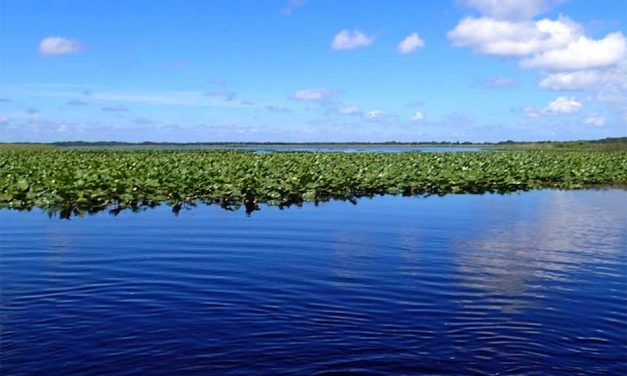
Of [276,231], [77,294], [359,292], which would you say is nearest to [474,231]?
[276,231]

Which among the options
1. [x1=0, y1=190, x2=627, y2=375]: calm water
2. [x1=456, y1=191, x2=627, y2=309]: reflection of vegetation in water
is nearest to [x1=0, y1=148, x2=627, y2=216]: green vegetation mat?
[x1=0, y1=190, x2=627, y2=375]: calm water

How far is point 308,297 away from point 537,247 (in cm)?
778

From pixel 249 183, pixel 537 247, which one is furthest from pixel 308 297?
pixel 249 183

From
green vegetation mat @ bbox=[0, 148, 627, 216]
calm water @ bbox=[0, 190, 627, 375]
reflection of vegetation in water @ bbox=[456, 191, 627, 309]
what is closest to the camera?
calm water @ bbox=[0, 190, 627, 375]

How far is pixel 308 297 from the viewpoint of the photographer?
33.9 feet

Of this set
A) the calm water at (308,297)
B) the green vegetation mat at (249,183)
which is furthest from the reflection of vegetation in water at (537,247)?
the green vegetation mat at (249,183)

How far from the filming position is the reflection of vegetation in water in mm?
11805

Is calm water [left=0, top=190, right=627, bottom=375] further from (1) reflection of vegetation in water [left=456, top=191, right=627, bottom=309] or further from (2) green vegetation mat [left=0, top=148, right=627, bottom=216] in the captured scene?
(2) green vegetation mat [left=0, top=148, right=627, bottom=216]

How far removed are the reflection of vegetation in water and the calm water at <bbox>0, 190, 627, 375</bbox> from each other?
7 cm

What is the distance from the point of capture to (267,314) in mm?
9281

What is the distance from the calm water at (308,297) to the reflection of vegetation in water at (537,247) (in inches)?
2.8

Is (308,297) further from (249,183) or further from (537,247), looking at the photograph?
(249,183)

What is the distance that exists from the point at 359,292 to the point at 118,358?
14.8 ft

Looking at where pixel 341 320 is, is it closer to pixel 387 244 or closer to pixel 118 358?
pixel 118 358
